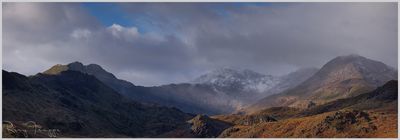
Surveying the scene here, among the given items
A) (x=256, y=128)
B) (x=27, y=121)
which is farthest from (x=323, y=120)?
(x=27, y=121)

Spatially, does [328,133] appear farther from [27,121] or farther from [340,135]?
[27,121]

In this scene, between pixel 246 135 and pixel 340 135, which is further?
pixel 246 135

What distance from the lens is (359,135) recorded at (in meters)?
148

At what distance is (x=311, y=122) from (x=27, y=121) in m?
105

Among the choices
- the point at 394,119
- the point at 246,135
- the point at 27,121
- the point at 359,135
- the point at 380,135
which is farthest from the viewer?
the point at 27,121

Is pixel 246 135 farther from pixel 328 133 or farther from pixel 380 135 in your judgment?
pixel 380 135

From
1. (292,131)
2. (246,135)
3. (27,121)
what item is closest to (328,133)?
(292,131)

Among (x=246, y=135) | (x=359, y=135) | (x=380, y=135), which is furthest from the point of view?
(x=246, y=135)

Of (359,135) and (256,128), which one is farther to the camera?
(256,128)

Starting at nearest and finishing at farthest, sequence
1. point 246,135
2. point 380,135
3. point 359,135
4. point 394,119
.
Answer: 1. point 380,135
2. point 359,135
3. point 394,119
4. point 246,135

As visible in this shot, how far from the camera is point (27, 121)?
195125mm

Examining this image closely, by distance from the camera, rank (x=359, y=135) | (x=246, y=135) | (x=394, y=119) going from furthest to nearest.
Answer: (x=246, y=135) → (x=394, y=119) → (x=359, y=135)

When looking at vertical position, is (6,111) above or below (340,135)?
above

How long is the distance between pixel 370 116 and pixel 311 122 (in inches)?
743
